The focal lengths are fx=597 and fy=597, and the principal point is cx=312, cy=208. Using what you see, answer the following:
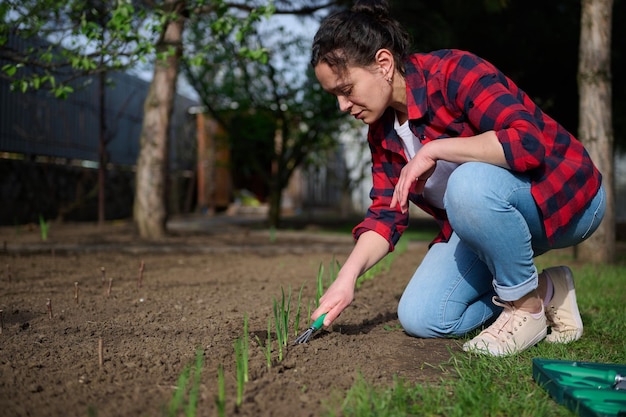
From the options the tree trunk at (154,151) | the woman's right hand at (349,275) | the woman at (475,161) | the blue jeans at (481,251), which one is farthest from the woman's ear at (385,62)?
the tree trunk at (154,151)

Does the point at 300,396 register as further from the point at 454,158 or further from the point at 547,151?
the point at 547,151

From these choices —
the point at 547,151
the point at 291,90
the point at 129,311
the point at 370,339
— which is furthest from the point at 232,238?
the point at 547,151

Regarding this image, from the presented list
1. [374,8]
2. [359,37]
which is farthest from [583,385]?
[374,8]

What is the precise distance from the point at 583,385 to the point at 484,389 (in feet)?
0.89

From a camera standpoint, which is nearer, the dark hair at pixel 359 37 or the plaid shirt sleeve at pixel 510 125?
the plaid shirt sleeve at pixel 510 125

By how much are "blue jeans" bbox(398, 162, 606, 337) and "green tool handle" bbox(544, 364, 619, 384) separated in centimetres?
36

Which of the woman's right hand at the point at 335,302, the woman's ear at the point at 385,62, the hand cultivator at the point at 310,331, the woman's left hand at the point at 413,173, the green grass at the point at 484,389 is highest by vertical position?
the woman's ear at the point at 385,62

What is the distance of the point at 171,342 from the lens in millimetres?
2127

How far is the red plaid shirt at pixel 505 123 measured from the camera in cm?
194

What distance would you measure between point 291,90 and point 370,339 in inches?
276

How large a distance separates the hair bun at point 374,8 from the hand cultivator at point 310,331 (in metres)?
1.09

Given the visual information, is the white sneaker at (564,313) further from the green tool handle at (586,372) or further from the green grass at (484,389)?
the green tool handle at (586,372)

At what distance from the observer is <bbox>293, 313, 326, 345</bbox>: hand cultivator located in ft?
6.79

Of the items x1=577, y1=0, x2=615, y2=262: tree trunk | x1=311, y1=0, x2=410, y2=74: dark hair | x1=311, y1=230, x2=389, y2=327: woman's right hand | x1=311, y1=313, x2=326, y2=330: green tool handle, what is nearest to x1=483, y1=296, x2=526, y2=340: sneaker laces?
x1=311, y1=230, x2=389, y2=327: woman's right hand
